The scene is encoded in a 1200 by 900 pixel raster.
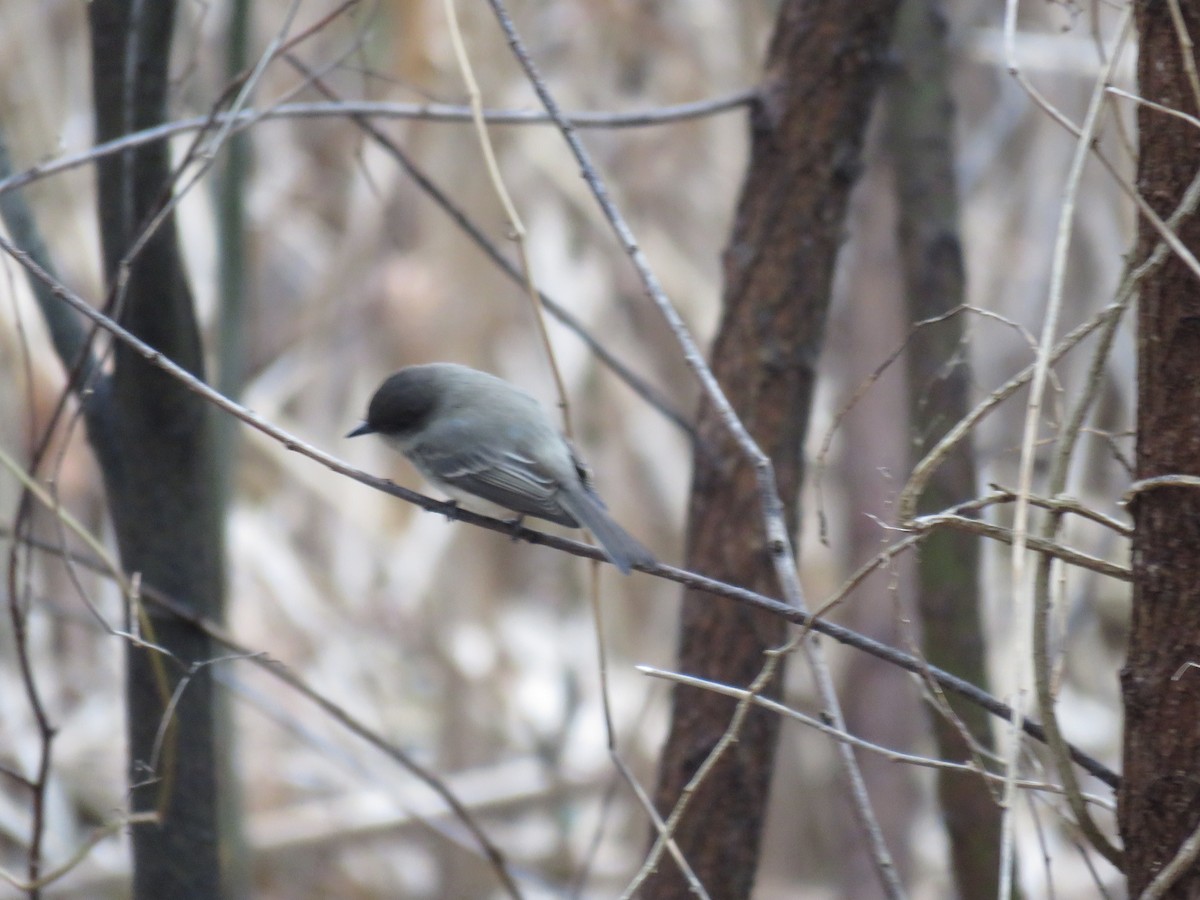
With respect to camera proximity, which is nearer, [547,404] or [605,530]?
[605,530]

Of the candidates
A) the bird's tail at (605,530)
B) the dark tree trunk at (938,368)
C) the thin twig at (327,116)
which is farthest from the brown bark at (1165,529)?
the dark tree trunk at (938,368)

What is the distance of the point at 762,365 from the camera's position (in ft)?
6.82

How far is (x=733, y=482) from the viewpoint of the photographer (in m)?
2.09

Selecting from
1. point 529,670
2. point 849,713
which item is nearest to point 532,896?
point 529,670

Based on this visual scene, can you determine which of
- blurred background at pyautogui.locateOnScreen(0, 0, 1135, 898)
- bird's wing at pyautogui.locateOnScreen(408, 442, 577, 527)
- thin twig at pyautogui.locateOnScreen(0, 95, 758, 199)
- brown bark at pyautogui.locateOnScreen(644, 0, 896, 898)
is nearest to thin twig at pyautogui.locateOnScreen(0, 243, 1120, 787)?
thin twig at pyautogui.locateOnScreen(0, 95, 758, 199)

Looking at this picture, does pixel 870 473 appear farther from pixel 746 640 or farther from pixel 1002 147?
pixel 1002 147

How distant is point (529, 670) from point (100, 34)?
3847 millimetres

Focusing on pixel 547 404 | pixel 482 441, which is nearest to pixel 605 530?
pixel 482 441

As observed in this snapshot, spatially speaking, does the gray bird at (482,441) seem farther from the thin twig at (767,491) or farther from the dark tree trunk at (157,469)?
the thin twig at (767,491)

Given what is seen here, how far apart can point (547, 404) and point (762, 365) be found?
3.61 meters

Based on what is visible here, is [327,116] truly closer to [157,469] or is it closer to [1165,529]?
[157,469]

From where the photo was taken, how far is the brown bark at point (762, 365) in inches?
80.0

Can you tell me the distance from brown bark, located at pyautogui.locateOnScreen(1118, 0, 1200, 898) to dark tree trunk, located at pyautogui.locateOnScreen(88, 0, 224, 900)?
128cm

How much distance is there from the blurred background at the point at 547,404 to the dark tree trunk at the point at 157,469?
2.28 metres
